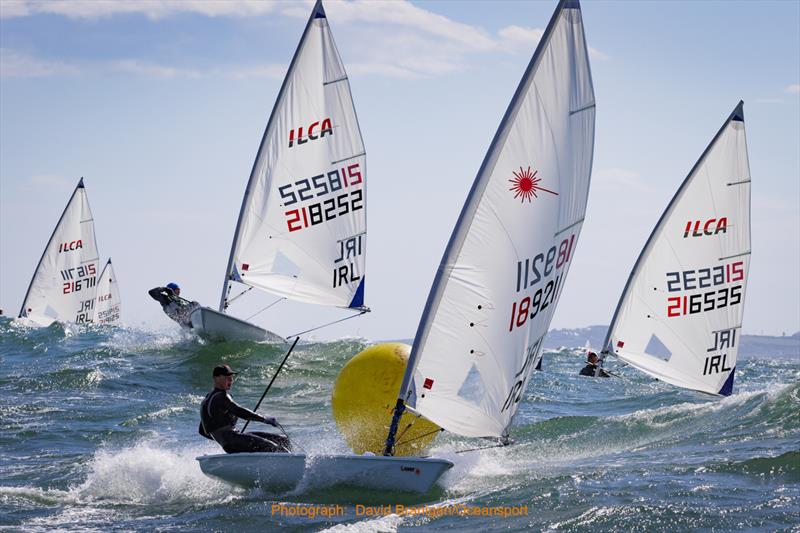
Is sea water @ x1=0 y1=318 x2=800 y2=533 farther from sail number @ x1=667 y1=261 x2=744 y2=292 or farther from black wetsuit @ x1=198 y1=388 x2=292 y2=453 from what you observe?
sail number @ x1=667 y1=261 x2=744 y2=292

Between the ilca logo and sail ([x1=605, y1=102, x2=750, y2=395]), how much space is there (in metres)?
6.74

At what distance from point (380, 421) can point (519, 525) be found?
210 centimetres

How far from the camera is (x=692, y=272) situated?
15492mm

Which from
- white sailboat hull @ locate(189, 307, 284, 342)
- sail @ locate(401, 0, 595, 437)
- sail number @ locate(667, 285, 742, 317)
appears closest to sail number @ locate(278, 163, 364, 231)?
white sailboat hull @ locate(189, 307, 284, 342)

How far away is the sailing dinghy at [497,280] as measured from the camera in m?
8.96

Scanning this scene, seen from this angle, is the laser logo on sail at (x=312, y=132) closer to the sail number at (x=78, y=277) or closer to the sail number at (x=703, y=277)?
the sail number at (x=703, y=277)

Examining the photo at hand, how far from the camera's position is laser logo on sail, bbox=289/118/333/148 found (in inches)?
722

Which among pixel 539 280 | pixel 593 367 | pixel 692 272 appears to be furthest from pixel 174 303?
pixel 539 280

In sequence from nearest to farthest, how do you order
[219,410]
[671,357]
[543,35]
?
[543,35], [219,410], [671,357]

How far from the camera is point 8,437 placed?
42.6 ft

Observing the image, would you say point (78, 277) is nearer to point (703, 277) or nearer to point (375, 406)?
point (703, 277)

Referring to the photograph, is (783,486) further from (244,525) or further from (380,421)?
(244,525)

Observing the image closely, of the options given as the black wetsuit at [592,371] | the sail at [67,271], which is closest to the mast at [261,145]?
the black wetsuit at [592,371]

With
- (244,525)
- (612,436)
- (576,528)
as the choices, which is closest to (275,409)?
(612,436)
